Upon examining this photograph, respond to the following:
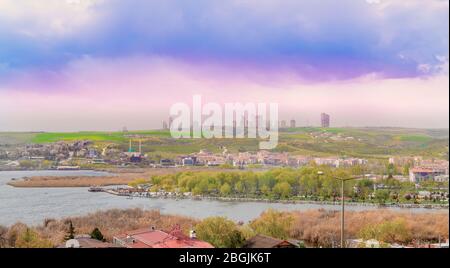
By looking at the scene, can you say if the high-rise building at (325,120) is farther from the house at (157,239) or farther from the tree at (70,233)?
the tree at (70,233)

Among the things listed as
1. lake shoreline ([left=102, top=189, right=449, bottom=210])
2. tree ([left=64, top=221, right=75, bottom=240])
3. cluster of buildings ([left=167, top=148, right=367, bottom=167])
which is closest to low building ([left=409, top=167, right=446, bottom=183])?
lake shoreline ([left=102, top=189, right=449, bottom=210])

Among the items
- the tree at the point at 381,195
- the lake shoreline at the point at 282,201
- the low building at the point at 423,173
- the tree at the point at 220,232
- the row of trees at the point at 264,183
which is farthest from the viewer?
the low building at the point at 423,173

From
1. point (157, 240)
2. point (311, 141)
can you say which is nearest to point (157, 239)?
point (157, 240)

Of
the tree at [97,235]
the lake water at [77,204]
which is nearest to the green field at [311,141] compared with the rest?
the lake water at [77,204]

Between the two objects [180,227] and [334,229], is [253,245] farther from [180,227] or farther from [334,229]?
[334,229]

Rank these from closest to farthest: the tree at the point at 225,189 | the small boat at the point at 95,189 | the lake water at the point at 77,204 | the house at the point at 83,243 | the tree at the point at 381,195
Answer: the house at the point at 83,243, the lake water at the point at 77,204, the small boat at the point at 95,189, the tree at the point at 225,189, the tree at the point at 381,195
